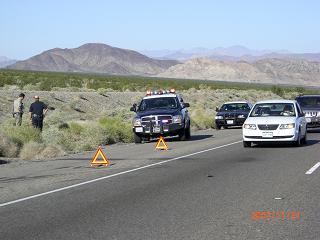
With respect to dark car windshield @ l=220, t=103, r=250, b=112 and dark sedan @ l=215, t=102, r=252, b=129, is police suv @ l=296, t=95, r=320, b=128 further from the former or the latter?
dark car windshield @ l=220, t=103, r=250, b=112

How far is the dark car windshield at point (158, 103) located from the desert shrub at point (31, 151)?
230 inches

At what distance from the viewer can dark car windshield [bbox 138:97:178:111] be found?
25.1 m

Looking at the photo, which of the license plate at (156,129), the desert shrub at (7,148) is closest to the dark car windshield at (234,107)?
the license plate at (156,129)

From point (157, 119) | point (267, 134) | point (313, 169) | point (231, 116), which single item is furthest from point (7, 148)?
point (231, 116)

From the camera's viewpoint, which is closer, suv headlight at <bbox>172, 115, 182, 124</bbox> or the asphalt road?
the asphalt road

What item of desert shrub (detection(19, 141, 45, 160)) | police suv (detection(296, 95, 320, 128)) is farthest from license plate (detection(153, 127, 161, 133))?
police suv (detection(296, 95, 320, 128))

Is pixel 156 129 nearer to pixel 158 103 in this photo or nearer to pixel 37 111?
pixel 158 103

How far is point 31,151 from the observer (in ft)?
64.8

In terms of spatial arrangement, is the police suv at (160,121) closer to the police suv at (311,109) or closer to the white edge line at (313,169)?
the police suv at (311,109)

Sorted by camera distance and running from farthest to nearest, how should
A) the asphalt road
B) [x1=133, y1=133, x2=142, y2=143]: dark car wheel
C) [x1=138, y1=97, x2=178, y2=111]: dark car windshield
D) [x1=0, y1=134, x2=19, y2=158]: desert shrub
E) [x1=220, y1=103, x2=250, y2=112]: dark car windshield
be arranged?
[x1=220, y1=103, x2=250, y2=112]: dark car windshield
[x1=138, y1=97, x2=178, y2=111]: dark car windshield
[x1=133, y1=133, x2=142, y2=143]: dark car wheel
[x1=0, y1=134, x2=19, y2=158]: desert shrub
the asphalt road

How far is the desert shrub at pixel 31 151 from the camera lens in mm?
19578

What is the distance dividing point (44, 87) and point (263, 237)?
56.1 meters

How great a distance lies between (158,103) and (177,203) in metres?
15.3

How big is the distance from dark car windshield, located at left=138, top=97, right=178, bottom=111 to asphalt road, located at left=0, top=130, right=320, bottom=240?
823 centimetres
